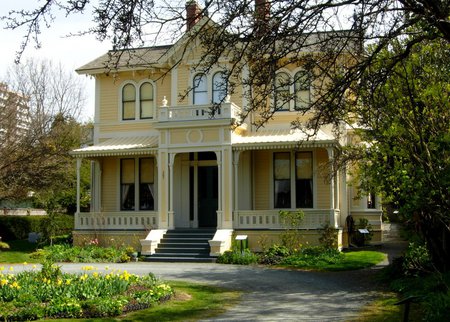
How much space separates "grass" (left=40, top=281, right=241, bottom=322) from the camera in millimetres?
10698

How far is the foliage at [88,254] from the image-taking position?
21766 millimetres

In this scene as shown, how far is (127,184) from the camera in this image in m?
27.2

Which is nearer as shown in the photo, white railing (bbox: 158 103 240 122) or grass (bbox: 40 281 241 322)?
grass (bbox: 40 281 241 322)

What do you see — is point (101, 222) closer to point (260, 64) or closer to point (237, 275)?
point (237, 275)

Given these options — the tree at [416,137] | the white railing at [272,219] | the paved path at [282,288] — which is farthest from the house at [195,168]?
the tree at [416,137]

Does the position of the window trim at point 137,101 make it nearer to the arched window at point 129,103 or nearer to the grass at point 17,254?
the arched window at point 129,103

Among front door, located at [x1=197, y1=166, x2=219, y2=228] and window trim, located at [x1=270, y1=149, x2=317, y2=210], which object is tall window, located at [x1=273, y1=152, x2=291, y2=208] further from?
front door, located at [x1=197, y1=166, x2=219, y2=228]

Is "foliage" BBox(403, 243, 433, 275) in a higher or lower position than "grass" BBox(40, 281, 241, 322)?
higher

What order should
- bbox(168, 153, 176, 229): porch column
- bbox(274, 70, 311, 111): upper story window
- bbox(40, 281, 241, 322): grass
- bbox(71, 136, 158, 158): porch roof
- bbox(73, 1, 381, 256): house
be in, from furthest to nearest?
bbox(71, 136, 158, 158): porch roof, bbox(168, 153, 176, 229): porch column, bbox(73, 1, 381, 256): house, bbox(40, 281, 241, 322): grass, bbox(274, 70, 311, 111): upper story window

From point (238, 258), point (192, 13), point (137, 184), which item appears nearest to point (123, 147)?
point (137, 184)

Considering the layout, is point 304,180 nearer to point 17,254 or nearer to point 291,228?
point 291,228

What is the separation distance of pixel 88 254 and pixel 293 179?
8.67 m

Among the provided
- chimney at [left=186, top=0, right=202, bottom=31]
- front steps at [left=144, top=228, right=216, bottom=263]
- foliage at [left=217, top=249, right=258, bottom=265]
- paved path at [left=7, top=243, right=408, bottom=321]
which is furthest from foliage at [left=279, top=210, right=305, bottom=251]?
chimney at [left=186, top=0, right=202, bottom=31]

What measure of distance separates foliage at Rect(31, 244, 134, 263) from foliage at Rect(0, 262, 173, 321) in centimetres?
859
